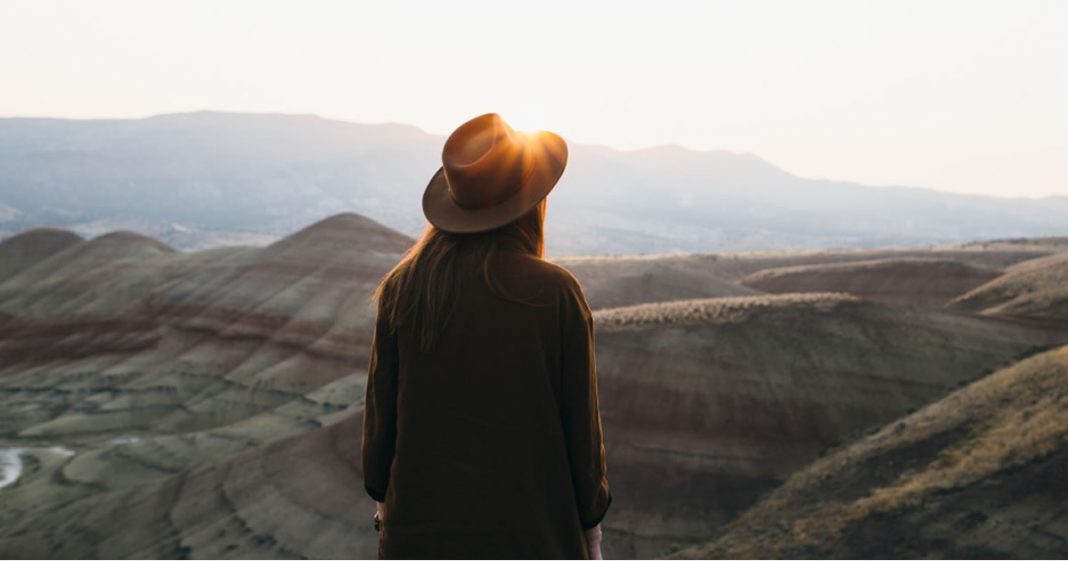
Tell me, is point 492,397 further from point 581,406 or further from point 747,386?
point 747,386

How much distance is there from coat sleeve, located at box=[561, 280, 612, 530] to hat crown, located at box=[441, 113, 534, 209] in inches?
A: 20.2

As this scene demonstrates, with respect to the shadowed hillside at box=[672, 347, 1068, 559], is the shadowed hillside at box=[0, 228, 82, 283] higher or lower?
lower

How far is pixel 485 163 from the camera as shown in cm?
320

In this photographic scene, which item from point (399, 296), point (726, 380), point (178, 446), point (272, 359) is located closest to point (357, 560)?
point (726, 380)

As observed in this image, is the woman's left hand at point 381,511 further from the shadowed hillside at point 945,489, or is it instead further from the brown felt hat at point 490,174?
the shadowed hillside at point 945,489

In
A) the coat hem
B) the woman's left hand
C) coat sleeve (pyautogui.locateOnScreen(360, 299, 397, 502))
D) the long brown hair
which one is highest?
the long brown hair

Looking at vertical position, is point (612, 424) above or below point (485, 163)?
below

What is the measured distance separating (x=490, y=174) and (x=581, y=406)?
0.99 m

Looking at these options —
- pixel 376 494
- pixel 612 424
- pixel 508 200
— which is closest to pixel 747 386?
pixel 612 424

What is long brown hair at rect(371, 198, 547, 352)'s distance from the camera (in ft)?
10.0

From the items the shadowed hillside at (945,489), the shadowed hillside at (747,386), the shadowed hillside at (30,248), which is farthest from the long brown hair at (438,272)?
the shadowed hillside at (30,248)

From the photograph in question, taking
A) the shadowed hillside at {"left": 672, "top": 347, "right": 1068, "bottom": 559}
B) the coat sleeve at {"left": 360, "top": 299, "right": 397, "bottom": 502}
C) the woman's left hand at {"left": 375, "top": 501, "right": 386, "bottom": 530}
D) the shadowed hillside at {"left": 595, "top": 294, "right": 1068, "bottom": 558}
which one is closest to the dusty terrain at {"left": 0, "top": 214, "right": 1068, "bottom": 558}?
the shadowed hillside at {"left": 595, "top": 294, "right": 1068, "bottom": 558}

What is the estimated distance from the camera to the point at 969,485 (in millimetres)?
13961

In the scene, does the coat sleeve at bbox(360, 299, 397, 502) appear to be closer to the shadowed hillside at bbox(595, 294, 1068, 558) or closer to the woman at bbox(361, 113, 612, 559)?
the woman at bbox(361, 113, 612, 559)
